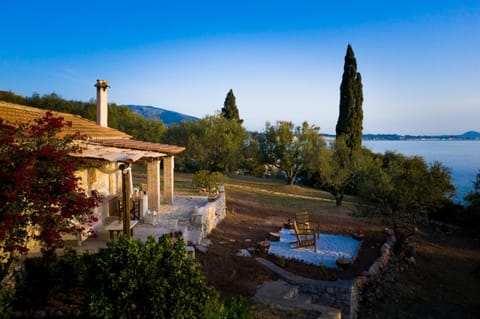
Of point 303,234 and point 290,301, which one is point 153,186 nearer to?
point 303,234

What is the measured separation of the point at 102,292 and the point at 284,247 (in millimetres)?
8400

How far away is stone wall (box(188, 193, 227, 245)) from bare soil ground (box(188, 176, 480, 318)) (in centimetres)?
42

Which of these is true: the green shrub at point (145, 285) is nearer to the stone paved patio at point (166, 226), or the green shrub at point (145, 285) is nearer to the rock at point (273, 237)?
the stone paved patio at point (166, 226)

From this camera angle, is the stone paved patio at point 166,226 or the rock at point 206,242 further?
the rock at point 206,242

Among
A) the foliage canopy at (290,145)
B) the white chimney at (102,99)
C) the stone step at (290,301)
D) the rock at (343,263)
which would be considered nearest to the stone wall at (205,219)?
the stone step at (290,301)

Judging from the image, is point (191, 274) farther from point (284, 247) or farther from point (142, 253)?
point (284, 247)

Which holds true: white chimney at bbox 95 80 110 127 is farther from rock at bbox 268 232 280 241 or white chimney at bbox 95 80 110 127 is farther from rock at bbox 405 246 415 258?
rock at bbox 405 246 415 258

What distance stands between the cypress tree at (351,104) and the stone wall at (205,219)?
20805mm

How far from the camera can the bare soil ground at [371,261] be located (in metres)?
8.48

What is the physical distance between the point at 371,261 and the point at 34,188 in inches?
398

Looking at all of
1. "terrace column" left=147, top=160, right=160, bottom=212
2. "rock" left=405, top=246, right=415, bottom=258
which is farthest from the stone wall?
"rock" left=405, top=246, right=415, bottom=258

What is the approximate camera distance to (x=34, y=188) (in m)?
4.87

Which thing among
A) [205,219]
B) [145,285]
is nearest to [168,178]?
[205,219]

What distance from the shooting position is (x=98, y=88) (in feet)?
42.5
